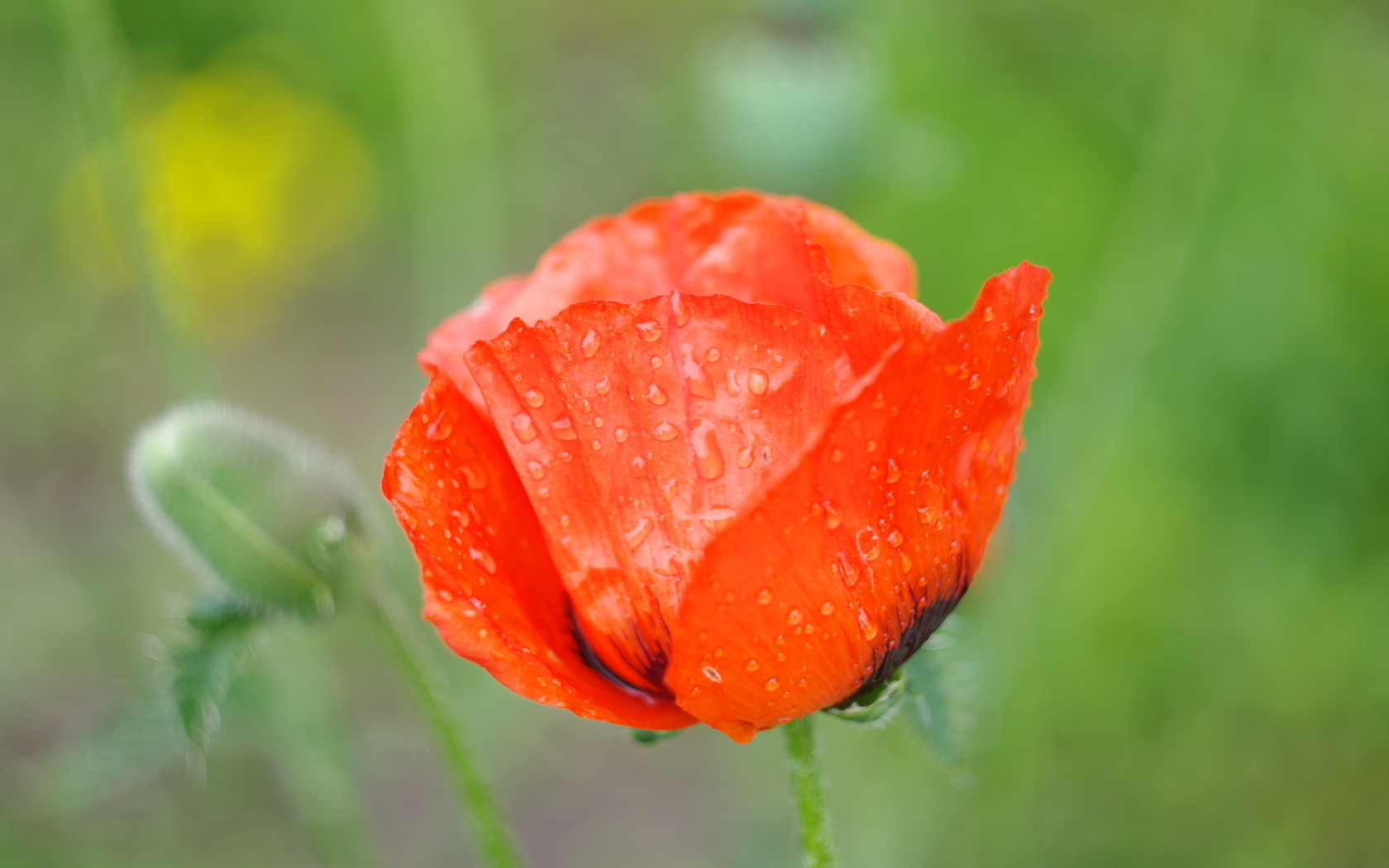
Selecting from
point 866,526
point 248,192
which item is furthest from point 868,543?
point 248,192

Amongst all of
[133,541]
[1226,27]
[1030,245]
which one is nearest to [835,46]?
[1226,27]

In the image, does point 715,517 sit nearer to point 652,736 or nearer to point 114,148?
point 652,736

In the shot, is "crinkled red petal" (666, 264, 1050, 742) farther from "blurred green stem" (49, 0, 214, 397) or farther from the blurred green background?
"blurred green stem" (49, 0, 214, 397)

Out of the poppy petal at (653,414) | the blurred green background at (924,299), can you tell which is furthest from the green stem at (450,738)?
the poppy petal at (653,414)

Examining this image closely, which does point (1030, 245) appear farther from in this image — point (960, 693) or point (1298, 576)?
point (960, 693)

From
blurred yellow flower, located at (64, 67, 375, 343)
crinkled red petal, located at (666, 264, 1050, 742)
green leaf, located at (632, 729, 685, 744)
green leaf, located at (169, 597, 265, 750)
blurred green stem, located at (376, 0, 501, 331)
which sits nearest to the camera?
crinkled red petal, located at (666, 264, 1050, 742)

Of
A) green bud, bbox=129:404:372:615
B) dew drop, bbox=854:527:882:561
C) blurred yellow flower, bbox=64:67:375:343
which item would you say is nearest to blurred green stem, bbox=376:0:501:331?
blurred yellow flower, bbox=64:67:375:343
